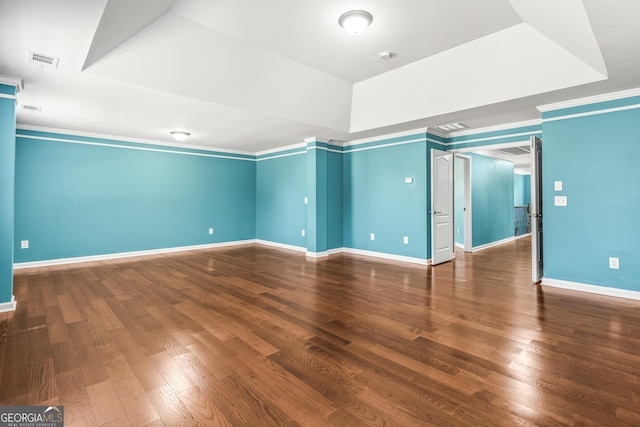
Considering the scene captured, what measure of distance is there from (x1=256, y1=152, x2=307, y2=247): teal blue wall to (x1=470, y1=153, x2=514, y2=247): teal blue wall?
4.05 m

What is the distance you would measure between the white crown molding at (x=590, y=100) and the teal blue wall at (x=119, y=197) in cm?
654

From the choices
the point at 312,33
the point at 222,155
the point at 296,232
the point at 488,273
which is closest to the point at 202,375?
the point at 312,33

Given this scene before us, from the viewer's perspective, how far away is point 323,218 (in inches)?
257

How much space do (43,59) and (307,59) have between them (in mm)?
2706

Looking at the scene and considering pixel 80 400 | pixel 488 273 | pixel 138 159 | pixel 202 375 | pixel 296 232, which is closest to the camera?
pixel 80 400

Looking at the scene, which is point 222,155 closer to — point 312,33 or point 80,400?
point 312,33

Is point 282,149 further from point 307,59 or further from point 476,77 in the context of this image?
point 476,77

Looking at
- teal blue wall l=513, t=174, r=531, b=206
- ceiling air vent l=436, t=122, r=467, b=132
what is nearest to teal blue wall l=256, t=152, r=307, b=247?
ceiling air vent l=436, t=122, r=467, b=132

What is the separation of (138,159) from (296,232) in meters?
3.74

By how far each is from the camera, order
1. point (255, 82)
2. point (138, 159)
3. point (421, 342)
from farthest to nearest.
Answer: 1. point (138, 159)
2. point (255, 82)
3. point (421, 342)

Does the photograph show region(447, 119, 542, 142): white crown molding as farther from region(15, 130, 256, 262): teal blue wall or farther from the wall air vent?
the wall air vent

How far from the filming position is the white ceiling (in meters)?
2.56

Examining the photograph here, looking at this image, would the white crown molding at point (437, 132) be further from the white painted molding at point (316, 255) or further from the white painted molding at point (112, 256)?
the white painted molding at point (112, 256)

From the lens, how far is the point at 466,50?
12.1 ft
